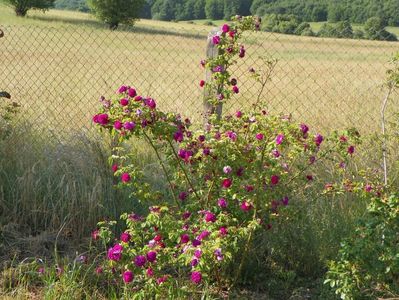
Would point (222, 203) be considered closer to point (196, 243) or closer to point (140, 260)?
point (196, 243)

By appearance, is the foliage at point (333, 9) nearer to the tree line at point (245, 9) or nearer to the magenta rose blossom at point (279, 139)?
the tree line at point (245, 9)

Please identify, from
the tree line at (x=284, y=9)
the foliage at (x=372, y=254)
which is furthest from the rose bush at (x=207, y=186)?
the tree line at (x=284, y=9)

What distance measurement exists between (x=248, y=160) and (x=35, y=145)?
231 cm

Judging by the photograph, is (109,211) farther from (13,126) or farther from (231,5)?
(231,5)

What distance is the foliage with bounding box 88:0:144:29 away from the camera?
42.9 metres

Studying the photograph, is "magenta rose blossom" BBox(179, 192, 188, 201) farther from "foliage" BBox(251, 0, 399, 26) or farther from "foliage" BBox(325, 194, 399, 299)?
"foliage" BBox(251, 0, 399, 26)

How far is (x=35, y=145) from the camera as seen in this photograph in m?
4.73

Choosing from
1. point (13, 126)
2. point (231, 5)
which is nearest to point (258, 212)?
point (13, 126)

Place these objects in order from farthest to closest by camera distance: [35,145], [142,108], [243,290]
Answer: [35,145] → [243,290] → [142,108]

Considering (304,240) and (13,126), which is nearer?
(304,240)

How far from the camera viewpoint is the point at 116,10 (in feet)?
142

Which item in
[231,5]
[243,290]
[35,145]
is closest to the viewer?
[243,290]

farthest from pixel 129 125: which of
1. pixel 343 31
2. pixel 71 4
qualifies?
pixel 71 4

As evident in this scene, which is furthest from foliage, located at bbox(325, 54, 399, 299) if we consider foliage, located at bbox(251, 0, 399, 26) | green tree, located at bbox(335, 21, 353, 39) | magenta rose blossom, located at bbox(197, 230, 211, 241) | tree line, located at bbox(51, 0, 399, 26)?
foliage, located at bbox(251, 0, 399, 26)
